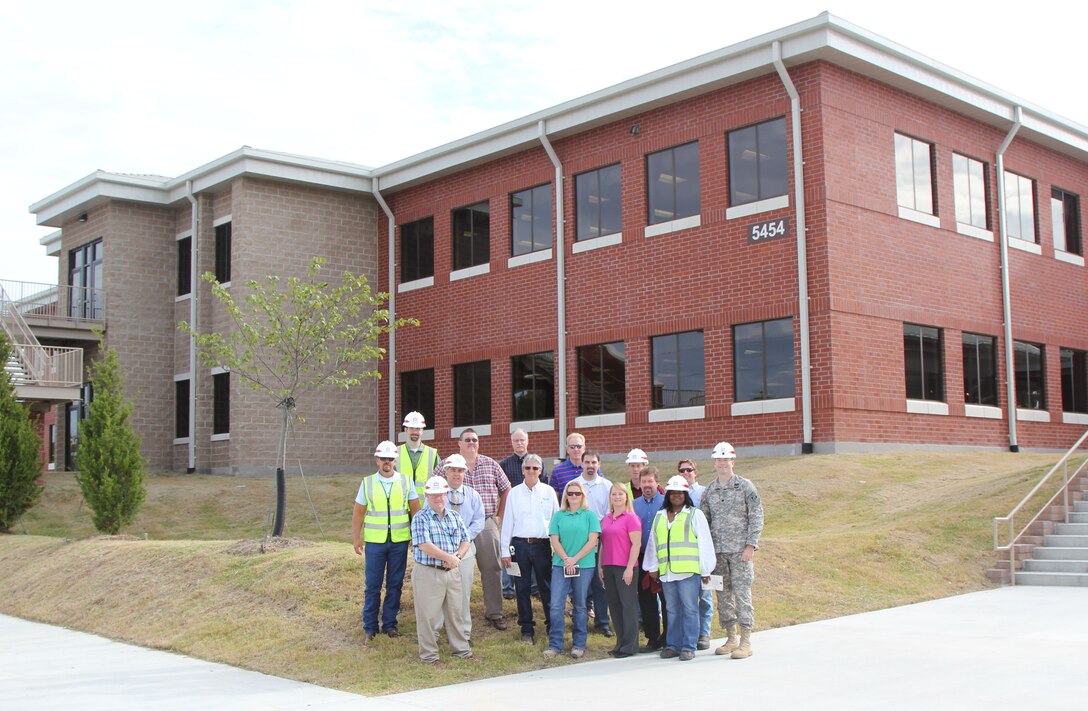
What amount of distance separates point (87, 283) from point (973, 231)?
80.9 ft

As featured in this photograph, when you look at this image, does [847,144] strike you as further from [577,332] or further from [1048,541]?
[1048,541]

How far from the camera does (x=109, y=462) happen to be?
2045 centimetres

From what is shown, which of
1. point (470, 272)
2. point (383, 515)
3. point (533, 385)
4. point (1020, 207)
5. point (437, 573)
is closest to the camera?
point (437, 573)

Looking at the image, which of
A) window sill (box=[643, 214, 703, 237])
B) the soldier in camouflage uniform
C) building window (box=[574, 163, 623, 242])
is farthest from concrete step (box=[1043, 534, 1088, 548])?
building window (box=[574, 163, 623, 242])

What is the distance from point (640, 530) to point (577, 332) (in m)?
16.0

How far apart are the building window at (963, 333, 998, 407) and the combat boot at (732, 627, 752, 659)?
1633 cm

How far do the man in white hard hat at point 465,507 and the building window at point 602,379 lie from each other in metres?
14.5

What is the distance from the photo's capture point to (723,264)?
23969 millimetres

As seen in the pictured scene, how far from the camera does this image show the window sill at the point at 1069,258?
1131 inches

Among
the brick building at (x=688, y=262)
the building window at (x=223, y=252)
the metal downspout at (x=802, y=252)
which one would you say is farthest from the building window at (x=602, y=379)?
the building window at (x=223, y=252)

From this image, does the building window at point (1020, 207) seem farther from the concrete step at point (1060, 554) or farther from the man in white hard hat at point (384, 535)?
the man in white hard hat at point (384, 535)

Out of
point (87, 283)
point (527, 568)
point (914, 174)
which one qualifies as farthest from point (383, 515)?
point (87, 283)

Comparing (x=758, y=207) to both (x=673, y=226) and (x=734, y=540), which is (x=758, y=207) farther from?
(x=734, y=540)

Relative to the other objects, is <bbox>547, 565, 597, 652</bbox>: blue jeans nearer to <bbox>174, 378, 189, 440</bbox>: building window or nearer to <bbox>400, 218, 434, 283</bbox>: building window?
<bbox>400, 218, 434, 283</bbox>: building window
